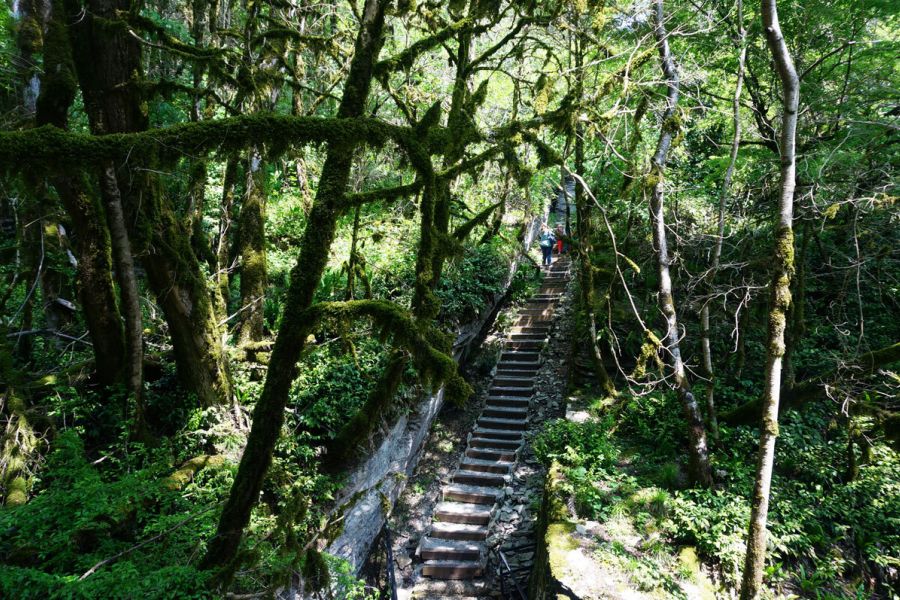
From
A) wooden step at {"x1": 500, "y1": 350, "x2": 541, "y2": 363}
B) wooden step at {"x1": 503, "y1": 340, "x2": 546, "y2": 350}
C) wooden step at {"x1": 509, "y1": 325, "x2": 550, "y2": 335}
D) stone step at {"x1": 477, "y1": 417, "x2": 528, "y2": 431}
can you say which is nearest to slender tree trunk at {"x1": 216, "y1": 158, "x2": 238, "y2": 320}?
stone step at {"x1": 477, "y1": 417, "x2": 528, "y2": 431}

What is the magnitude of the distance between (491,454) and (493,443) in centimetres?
37

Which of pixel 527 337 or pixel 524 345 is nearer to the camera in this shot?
pixel 524 345

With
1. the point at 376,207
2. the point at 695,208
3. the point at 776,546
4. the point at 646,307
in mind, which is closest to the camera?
the point at 776,546

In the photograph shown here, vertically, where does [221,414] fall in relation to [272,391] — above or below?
below

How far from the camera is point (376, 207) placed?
550 inches

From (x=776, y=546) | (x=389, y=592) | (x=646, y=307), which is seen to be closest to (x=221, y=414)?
(x=389, y=592)

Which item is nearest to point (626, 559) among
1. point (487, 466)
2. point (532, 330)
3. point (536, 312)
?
point (487, 466)

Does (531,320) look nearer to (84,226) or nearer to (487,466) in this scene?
(487,466)

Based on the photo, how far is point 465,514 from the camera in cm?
913

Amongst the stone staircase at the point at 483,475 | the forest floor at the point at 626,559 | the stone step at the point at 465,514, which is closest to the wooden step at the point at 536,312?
the stone staircase at the point at 483,475

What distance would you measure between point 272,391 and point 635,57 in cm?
704

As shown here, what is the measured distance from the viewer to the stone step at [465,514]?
9.09 metres

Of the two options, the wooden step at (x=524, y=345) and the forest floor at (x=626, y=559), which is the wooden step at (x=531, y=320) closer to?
the wooden step at (x=524, y=345)

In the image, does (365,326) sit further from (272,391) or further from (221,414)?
(272,391)
